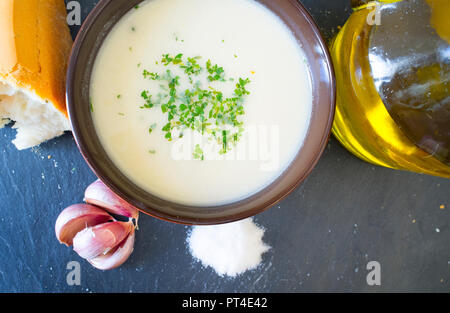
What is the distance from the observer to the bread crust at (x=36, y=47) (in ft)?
3.76

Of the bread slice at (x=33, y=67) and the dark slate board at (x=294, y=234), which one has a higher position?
the bread slice at (x=33, y=67)

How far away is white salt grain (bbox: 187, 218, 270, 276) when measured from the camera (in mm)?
1422

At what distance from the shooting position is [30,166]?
1406 mm

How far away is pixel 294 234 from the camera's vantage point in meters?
1.45

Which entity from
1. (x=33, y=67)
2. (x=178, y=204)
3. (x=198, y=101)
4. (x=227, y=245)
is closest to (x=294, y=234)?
(x=227, y=245)

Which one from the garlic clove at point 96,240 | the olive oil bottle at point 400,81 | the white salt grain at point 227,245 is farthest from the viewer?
the white salt grain at point 227,245

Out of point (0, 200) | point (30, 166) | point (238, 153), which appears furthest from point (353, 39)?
point (0, 200)

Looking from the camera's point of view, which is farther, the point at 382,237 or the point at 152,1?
the point at 382,237

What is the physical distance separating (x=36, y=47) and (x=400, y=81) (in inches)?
40.3

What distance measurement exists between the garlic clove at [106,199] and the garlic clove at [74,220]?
0.10ft

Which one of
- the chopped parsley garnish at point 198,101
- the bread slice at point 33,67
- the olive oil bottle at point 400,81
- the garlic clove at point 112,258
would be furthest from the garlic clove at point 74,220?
the olive oil bottle at point 400,81

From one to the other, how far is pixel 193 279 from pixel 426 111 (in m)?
0.90

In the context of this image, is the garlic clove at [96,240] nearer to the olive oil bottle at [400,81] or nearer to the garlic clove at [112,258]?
the garlic clove at [112,258]
